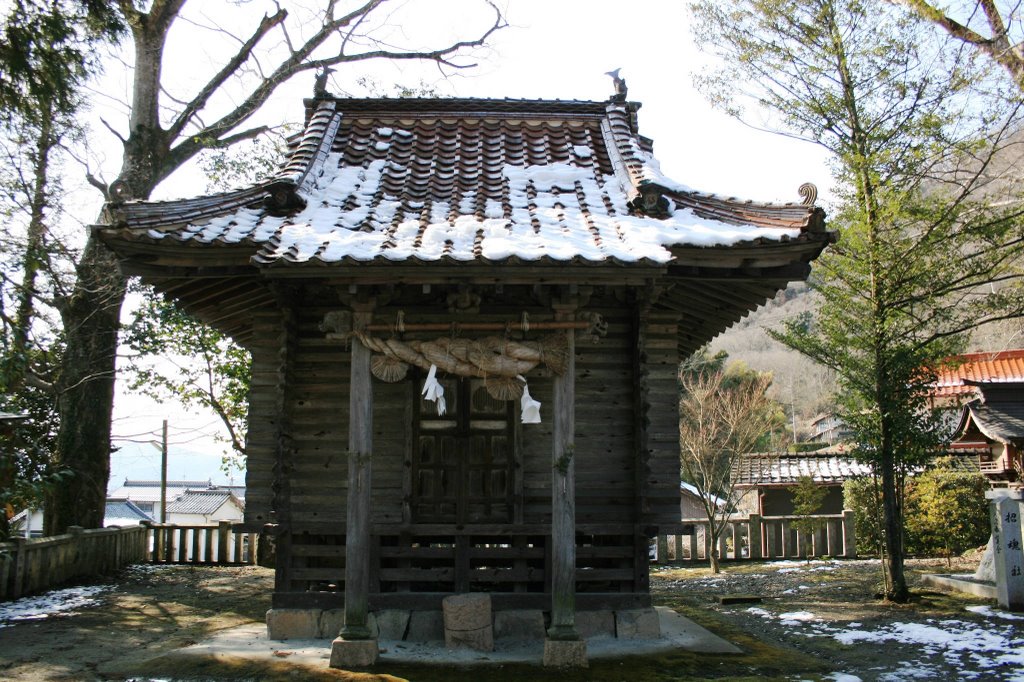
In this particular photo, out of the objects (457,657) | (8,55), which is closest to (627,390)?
(457,657)

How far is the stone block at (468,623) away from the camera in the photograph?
25.4 ft

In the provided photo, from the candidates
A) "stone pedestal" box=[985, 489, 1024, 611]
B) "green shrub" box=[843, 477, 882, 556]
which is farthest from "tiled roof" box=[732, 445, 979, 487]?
"stone pedestal" box=[985, 489, 1024, 611]

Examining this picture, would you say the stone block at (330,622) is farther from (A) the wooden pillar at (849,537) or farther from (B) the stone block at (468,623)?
(A) the wooden pillar at (849,537)

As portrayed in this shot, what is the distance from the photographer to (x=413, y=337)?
7605mm

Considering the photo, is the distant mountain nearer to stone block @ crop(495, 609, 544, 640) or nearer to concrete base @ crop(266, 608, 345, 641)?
stone block @ crop(495, 609, 544, 640)

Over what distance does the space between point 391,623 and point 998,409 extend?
2429 cm

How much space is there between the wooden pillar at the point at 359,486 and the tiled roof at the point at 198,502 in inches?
1940

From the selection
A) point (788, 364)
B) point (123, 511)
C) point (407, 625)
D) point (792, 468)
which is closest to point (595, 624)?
point (407, 625)

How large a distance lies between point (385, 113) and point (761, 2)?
743cm

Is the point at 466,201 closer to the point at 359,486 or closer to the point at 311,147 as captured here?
the point at 311,147

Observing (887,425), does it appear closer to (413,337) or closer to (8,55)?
(413,337)

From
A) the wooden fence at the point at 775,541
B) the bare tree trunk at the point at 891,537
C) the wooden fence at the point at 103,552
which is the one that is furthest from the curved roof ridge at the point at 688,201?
the wooden fence at the point at 775,541

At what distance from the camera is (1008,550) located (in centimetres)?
1110

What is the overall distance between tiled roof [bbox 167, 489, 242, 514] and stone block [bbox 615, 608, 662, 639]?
4919 cm
